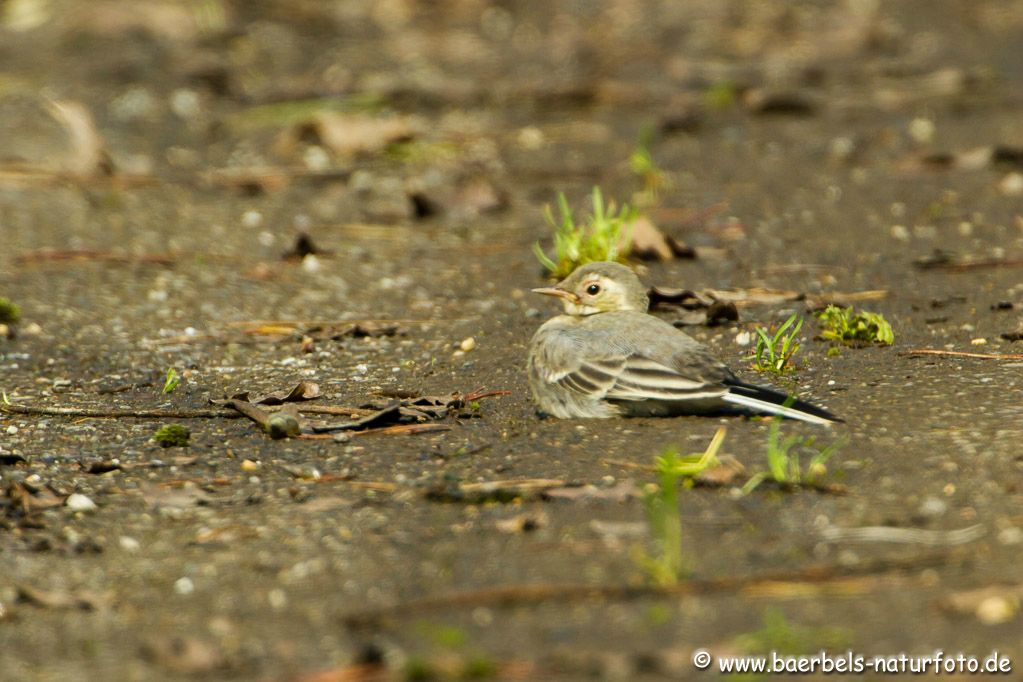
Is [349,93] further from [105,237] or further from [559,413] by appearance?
[559,413]

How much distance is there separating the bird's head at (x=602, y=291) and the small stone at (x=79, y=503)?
1.96 m

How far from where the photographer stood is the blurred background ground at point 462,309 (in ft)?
11.6

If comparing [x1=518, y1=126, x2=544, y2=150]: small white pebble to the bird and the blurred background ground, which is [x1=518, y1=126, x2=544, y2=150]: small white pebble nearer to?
the blurred background ground

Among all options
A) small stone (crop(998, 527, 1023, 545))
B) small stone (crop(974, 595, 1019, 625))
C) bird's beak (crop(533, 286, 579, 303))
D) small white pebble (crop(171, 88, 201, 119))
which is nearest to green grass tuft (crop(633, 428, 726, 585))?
small stone (crop(974, 595, 1019, 625))


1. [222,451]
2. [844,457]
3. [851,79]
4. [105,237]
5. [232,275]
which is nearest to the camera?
[844,457]

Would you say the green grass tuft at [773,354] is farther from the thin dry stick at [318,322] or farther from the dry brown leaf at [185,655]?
the dry brown leaf at [185,655]

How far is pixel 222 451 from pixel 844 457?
7.29ft

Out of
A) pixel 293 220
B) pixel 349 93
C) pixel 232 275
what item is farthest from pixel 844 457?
pixel 349 93

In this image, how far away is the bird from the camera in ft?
15.5

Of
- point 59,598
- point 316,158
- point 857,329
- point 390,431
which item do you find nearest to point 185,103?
point 316,158

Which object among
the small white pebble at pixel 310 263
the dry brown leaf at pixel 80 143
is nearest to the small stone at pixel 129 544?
the small white pebble at pixel 310 263

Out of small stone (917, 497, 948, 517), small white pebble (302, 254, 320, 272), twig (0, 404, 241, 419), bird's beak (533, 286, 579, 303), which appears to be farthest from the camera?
small white pebble (302, 254, 320, 272)

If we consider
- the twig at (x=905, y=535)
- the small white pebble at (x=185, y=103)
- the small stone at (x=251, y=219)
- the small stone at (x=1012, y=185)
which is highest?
the small stone at (x=1012, y=185)

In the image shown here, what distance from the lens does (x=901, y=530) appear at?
3.84 metres
